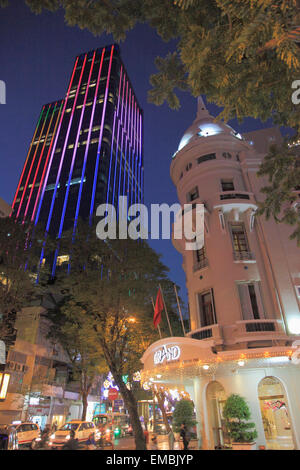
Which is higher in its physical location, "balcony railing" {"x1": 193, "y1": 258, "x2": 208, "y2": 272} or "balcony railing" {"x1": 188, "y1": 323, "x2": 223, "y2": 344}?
"balcony railing" {"x1": 193, "y1": 258, "x2": 208, "y2": 272}

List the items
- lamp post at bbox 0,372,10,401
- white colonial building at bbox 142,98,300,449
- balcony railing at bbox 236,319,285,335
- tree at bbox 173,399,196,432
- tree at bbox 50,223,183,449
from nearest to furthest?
1. lamp post at bbox 0,372,10,401
2. white colonial building at bbox 142,98,300,449
3. balcony railing at bbox 236,319,285,335
4. tree at bbox 173,399,196,432
5. tree at bbox 50,223,183,449

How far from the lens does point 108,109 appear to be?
89.2 metres

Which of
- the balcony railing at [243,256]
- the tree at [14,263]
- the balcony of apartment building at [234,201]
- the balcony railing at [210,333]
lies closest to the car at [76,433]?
the tree at [14,263]

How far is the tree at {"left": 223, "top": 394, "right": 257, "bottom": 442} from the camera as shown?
12.0 m

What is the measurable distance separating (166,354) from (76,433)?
10078 mm

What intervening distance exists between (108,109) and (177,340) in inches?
3482

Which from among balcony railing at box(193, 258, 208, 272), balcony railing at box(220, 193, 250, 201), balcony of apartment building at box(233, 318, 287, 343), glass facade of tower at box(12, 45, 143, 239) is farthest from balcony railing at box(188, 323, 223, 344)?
glass facade of tower at box(12, 45, 143, 239)

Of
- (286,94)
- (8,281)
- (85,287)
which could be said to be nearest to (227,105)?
(286,94)

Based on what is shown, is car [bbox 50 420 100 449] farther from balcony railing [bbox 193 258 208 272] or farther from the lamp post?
balcony railing [bbox 193 258 208 272]

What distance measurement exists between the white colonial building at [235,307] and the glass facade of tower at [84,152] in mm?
45815

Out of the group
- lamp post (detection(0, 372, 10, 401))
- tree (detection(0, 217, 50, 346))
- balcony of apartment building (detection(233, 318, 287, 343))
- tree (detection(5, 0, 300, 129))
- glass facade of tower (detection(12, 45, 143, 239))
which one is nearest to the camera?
tree (detection(5, 0, 300, 129))

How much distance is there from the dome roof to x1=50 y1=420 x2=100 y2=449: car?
2112 cm

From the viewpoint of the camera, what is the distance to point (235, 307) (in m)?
14.8

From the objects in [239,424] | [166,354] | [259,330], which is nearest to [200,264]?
[259,330]
